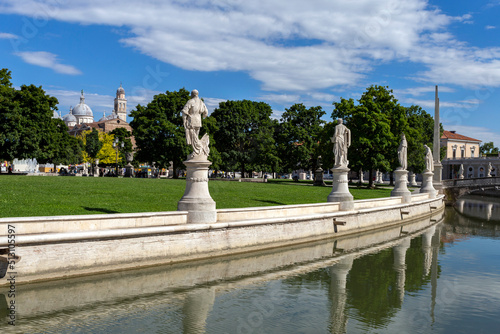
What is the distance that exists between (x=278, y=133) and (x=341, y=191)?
130 ft

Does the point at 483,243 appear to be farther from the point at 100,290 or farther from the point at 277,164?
the point at 277,164

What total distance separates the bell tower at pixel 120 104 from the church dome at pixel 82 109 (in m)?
10.7

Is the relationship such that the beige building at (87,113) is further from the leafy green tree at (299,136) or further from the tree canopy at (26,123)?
the tree canopy at (26,123)

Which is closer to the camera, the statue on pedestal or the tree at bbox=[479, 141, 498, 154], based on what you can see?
the statue on pedestal

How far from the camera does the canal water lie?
27.8 ft

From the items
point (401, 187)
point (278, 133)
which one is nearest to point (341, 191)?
point (401, 187)

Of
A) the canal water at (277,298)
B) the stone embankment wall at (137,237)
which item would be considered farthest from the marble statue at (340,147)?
the canal water at (277,298)

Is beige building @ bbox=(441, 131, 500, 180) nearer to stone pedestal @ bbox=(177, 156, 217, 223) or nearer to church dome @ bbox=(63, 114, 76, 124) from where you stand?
stone pedestal @ bbox=(177, 156, 217, 223)

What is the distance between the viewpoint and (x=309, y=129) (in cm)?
5697

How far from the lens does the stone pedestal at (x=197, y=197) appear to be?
13.5 metres

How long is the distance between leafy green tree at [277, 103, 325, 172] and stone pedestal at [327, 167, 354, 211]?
3287 centimetres

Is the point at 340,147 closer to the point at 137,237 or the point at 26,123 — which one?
the point at 137,237

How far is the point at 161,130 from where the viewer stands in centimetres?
4747

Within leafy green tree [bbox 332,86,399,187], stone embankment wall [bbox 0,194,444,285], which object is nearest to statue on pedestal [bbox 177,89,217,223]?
stone embankment wall [bbox 0,194,444,285]
